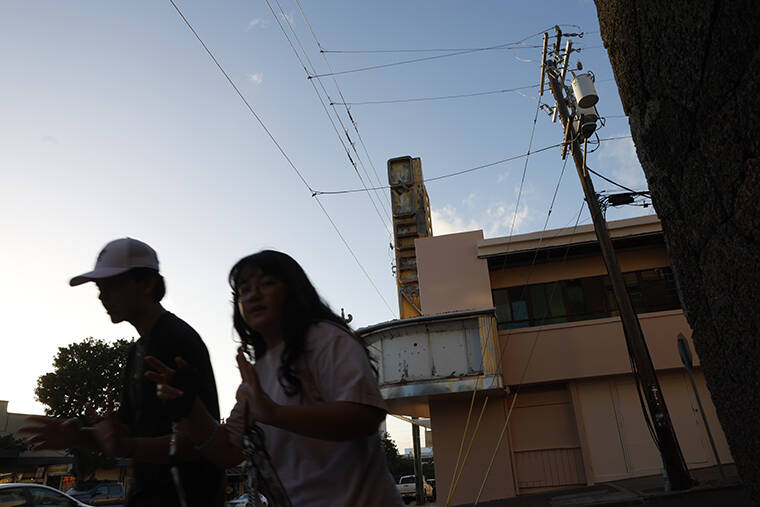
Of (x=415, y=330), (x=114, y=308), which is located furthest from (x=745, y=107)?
(x=415, y=330)

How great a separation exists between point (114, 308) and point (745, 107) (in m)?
2.68

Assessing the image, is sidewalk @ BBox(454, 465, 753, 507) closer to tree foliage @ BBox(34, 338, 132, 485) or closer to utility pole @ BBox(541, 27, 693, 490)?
utility pole @ BBox(541, 27, 693, 490)

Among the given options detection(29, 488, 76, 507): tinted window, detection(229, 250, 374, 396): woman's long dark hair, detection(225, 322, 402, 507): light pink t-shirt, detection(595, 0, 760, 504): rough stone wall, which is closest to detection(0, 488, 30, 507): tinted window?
detection(29, 488, 76, 507): tinted window

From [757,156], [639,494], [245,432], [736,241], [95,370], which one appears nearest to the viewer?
[757,156]

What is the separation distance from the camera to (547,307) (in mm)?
15195

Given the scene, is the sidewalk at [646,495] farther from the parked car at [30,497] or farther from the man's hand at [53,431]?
the parked car at [30,497]

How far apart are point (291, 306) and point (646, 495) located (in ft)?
33.5

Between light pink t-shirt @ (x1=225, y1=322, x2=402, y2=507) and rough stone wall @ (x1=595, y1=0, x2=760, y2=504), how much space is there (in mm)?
1033

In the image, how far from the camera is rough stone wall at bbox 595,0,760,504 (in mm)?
1259

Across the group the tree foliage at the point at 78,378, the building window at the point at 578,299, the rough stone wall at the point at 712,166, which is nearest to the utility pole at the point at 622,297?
the building window at the point at 578,299

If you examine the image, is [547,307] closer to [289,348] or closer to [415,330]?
[415,330]

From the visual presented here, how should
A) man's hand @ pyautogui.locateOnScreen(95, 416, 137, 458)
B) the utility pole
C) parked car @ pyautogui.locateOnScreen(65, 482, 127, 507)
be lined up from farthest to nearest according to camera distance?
parked car @ pyautogui.locateOnScreen(65, 482, 127, 507) → the utility pole → man's hand @ pyautogui.locateOnScreen(95, 416, 137, 458)

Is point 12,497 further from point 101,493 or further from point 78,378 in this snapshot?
point 78,378

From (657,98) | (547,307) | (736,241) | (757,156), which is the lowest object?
(736,241)
